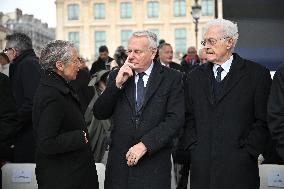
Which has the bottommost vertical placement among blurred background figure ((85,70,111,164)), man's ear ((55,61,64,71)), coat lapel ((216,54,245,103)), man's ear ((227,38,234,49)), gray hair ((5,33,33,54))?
blurred background figure ((85,70,111,164))

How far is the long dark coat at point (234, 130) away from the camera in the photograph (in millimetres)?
3424

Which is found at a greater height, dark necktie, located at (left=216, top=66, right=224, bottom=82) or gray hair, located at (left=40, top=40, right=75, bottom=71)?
gray hair, located at (left=40, top=40, right=75, bottom=71)

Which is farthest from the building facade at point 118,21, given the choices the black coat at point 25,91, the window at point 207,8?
the black coat at point 25,91

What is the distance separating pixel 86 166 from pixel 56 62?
2.49 ft

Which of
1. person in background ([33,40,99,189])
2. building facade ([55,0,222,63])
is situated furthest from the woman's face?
building facade ([55,0,222,63])

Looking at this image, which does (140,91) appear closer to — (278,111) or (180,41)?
(278,111)

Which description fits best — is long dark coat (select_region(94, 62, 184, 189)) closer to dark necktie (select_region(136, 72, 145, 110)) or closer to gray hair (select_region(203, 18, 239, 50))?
dark necktie (select_region(136, 72, 145, 110))

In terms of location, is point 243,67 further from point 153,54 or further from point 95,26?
point 95,26

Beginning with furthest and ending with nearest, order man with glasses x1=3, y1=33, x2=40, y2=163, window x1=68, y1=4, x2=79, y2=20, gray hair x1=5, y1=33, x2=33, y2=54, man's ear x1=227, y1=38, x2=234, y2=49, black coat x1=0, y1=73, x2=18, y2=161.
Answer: window x1=68, y1=4, x2=79, y2=20, gray hair x1=5, y1=33, x2=33, y2=54, man with glasses x1=3, y1=33, x2=40, y2=163, black coat x1=0, y1=73, x2=18, y2=161, man's ear x1=227, y1=38, x2=234, y2=49

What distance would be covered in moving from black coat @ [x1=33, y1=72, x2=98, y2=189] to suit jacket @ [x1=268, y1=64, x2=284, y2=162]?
4.13 ft

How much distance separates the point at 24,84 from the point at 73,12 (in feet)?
223

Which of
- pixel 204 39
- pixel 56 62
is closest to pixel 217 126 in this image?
pixel 204 39

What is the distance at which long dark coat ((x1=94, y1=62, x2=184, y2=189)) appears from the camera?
344 centimetres

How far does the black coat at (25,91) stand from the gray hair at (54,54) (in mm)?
1214
